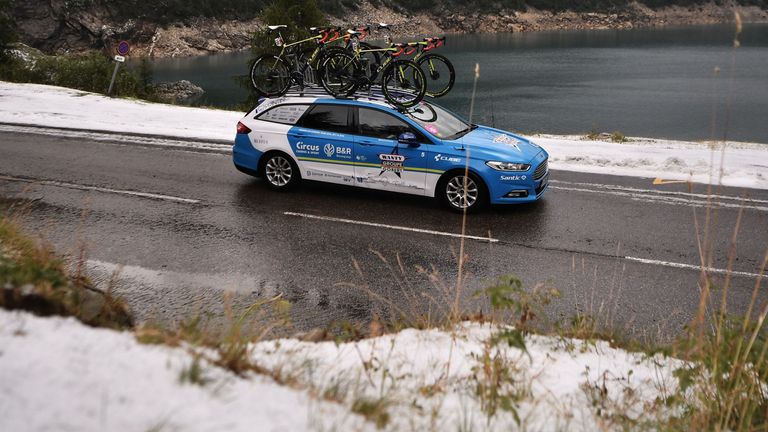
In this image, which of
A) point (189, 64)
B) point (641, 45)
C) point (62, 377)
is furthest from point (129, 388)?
point (641, 45)

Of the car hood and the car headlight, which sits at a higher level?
the car hood

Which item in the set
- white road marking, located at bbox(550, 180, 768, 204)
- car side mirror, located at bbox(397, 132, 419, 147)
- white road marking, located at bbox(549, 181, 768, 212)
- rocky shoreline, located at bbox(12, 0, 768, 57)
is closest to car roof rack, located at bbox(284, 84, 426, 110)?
car side mirror, located at bbox(397, 132, 419, 147)

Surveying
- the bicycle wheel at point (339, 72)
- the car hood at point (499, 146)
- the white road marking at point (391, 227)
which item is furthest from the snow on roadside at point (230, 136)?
the bicycle wheel at point (339, 72)

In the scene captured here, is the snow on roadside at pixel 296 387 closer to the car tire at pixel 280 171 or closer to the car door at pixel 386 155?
the car door at pixel 386 155

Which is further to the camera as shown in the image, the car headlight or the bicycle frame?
the bicycle frame

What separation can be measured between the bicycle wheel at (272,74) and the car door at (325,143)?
1.82 metres

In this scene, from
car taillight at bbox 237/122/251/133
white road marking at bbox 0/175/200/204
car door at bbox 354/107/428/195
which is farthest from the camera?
car taillight at bbox 237/122/251/133

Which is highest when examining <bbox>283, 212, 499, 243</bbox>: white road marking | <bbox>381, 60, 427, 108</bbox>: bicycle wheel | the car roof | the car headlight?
<bbox>381, 60, 427, 108</bbox>: bicycle wheel

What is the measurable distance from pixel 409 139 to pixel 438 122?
859 millimetres

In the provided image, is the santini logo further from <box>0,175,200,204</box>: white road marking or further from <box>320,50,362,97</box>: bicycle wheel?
<box>0,175,200,204</box>: white road marking

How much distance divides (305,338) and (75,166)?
9734 mm

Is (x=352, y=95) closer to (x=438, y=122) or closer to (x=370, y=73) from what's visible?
(x=370, y=73)

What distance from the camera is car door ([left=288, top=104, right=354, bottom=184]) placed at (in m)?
11.2

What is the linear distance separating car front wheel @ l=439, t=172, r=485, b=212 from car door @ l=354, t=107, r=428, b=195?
0.39m
